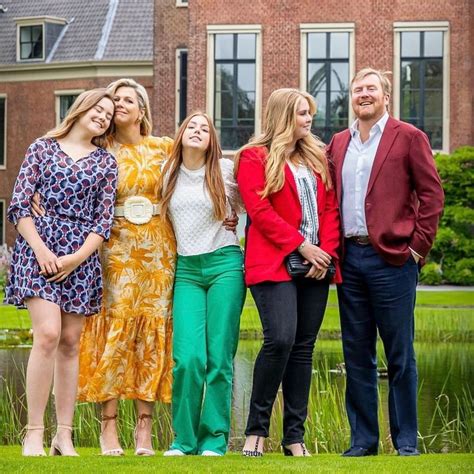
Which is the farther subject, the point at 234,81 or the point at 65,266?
the point at 234,81

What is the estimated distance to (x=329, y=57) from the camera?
2877cm

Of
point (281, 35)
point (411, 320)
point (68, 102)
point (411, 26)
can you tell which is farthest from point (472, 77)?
point (411, 320)

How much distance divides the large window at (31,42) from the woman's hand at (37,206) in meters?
30.8

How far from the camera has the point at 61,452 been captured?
250 inches

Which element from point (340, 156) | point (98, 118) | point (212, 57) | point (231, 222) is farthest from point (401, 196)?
point (212, 57)

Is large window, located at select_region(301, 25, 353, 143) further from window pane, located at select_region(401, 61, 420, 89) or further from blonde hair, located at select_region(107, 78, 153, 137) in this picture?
blonde hair, located at select_region(107, 78, 153, 137)

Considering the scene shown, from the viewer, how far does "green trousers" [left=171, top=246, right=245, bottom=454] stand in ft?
20.5

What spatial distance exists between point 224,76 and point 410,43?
4.14 m

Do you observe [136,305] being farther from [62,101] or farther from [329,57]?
[62,101]

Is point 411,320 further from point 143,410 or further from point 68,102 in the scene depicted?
point 68,102

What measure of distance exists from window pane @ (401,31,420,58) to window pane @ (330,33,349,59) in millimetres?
1222

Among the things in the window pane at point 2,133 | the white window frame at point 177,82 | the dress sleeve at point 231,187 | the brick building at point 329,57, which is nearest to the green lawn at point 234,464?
the dress sleeve at point 231,187

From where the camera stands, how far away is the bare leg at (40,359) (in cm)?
609

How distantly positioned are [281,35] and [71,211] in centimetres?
2337
